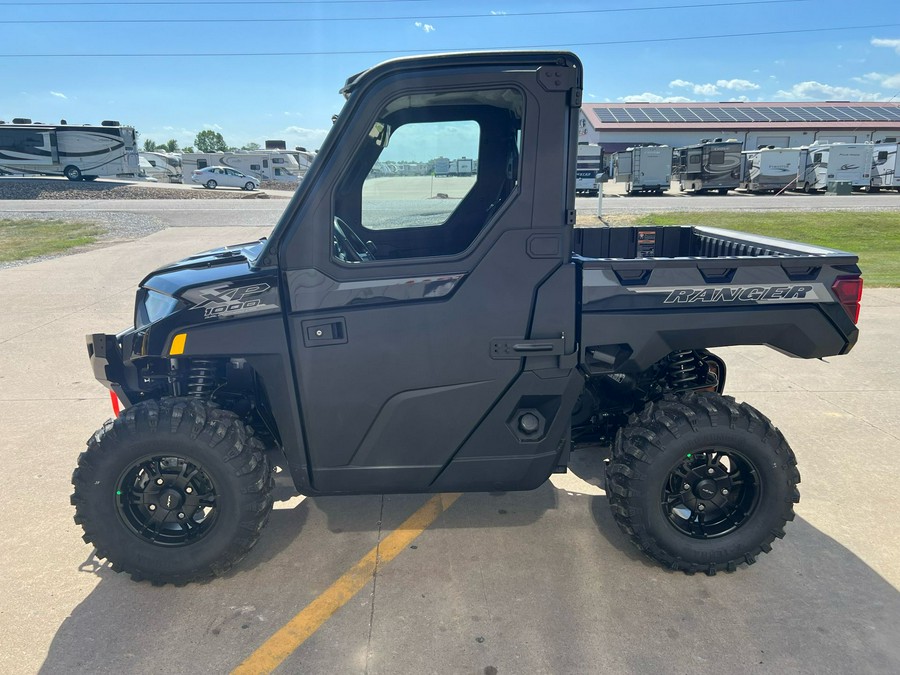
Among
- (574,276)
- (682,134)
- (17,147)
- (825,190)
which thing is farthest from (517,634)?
(682,134)

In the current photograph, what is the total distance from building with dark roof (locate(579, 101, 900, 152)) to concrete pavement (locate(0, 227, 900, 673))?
2108 inches

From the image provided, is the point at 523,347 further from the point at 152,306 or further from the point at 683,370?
the point at 152,306

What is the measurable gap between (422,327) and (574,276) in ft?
2.37

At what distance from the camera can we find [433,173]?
312 cm

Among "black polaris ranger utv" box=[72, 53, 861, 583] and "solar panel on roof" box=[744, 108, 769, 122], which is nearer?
"black polaris ranger utv" box=[72, 53, 861, 583]

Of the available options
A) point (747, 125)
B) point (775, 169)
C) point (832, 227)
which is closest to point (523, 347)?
point (832, 227)

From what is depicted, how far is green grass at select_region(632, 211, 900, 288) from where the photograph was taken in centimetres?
1348

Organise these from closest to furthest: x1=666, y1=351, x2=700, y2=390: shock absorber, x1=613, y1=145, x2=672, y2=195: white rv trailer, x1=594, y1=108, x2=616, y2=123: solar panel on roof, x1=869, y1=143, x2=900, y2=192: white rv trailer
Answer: x1=666, y1=351, x2=700, y2=390: shock absorber → x1=869, y1=143, x2=900, y2=192: white rv trailer → x1=613, y1=145, x2=672, y2=195: white rv trailer → x1=594, y1=108, x2=616, y2=123: solar panel on roof

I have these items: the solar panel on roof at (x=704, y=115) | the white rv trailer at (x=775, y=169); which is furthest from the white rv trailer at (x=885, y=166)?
the solar panel on roof at (x=704, y=115)

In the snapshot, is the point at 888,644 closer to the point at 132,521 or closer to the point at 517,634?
the point at 517,634

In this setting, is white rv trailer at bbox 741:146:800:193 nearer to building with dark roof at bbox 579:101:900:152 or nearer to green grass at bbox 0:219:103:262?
building with dark roof at bbox 579:101:900:152

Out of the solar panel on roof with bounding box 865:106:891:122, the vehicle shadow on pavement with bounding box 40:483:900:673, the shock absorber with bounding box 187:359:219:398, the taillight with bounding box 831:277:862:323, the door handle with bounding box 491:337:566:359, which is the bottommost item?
the vehicle shadow on pavement with bounding box 40:483:900:673

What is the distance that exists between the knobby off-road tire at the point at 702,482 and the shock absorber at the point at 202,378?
207 centimetres

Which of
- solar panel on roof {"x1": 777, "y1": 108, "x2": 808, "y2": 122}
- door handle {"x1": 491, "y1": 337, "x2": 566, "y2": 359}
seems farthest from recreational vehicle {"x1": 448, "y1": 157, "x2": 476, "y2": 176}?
solar panel on roof {"x1": 777, "y1": 108, "x2": 808, "y2": 122}
